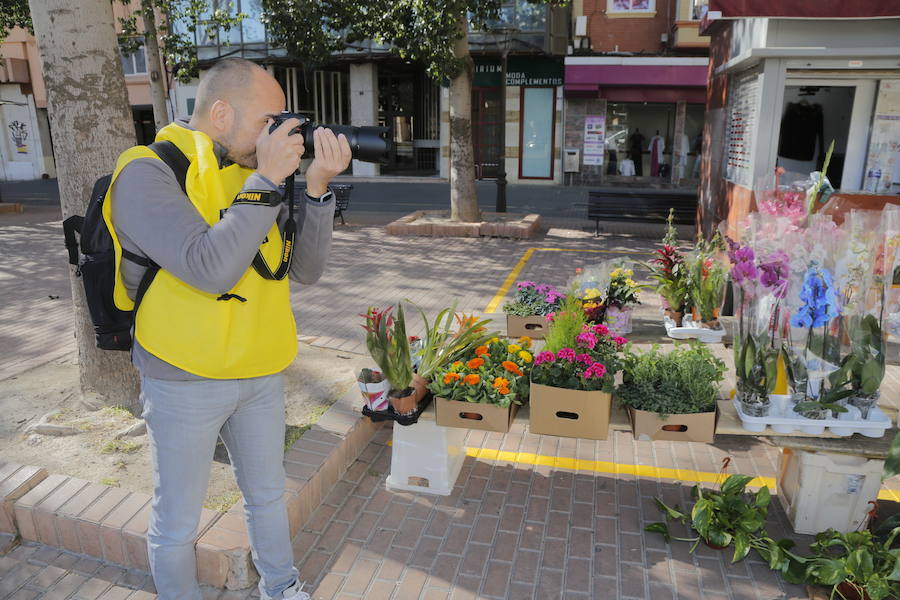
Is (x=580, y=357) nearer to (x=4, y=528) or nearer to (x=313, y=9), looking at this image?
(x=4, y=528)

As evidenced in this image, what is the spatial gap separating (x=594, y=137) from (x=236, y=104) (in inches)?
723

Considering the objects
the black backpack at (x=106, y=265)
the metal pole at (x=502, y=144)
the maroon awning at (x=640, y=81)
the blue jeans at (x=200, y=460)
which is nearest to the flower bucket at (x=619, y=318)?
the blue jeans at (x=200, y=460)

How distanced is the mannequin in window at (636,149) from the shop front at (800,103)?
1019 centimetres

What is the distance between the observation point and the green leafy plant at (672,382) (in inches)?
124

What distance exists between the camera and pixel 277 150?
2061mm

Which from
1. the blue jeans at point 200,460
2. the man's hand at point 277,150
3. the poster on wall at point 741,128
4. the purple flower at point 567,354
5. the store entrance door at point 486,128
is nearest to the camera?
the man's hand at point 277,150

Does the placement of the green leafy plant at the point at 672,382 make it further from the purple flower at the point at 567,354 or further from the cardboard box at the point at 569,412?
the purple flower at the point at 567,354

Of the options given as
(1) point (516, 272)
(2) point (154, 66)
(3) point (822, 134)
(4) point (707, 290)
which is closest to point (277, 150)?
(4) point (707, 290)

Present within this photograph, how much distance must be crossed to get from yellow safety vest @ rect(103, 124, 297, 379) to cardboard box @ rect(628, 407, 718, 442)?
1.87 metres

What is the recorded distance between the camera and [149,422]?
7.33ft

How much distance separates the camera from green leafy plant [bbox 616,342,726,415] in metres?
3.14

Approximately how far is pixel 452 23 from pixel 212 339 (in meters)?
8.73

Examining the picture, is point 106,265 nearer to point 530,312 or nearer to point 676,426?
point 676,426

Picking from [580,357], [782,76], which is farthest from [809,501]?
[782,76]
